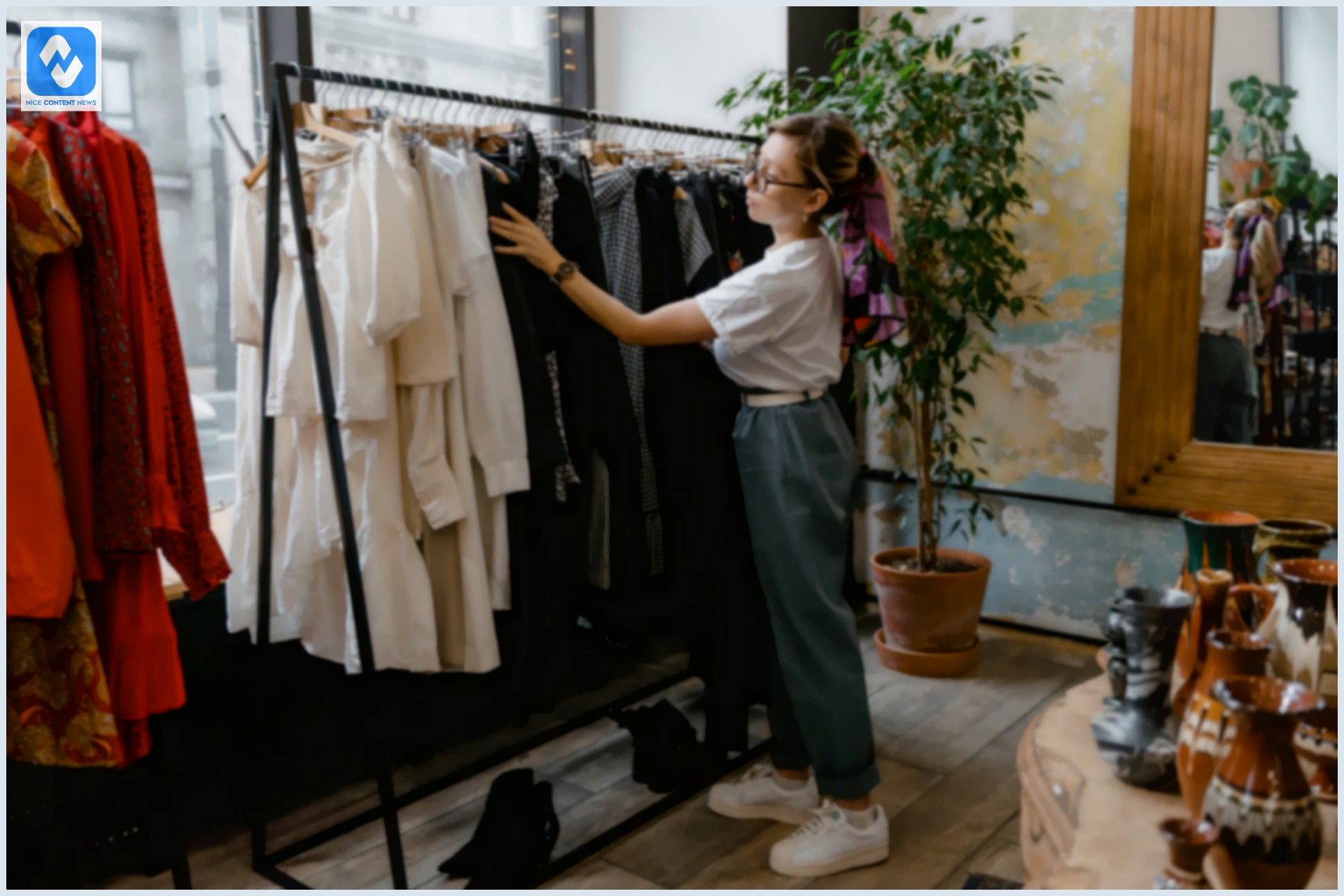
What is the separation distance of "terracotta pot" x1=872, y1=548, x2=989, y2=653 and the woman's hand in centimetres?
168

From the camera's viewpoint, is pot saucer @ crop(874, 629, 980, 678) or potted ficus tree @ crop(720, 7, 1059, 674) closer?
potted ficus tree @ crop(720, 7, 1059, 674)

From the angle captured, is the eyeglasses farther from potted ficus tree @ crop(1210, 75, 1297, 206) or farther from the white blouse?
potted ficus tree @ crop(1210, 75, 1297, 206)

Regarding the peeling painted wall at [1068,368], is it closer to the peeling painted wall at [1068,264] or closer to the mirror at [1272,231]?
the peeling painted wall at [1068,264]

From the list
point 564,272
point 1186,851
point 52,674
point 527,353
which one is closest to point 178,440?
point 52,674


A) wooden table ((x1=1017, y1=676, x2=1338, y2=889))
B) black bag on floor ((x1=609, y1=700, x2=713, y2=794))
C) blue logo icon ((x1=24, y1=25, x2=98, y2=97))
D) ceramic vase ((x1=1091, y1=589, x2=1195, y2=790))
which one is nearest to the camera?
wooden table ((x1=1017, y1=676, x2=1338, y2=889))

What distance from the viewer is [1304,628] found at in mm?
1105

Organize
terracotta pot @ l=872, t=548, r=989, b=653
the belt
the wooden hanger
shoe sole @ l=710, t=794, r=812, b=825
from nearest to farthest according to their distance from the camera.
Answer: the wooden hanger
the belt
shoe sole @ l=710, t=794, r=812, b=825
terracotta pot @ l=872, t=548, r=989, b=653

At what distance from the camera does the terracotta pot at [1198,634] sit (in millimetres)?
1149

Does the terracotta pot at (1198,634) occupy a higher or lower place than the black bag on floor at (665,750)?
higher

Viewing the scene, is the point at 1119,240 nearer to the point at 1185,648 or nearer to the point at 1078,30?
the point at 1078,30

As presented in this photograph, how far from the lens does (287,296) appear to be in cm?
197

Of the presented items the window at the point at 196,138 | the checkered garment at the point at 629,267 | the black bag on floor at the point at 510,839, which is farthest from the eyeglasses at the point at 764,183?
the window at the point at 196,138

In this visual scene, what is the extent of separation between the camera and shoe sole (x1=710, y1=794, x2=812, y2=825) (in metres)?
2.31

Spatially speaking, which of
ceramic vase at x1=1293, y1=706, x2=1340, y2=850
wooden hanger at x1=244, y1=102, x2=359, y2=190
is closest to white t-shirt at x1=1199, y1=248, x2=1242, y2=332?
ceramic vase at x1=1293, y1=706, x2=1340, y2=850
